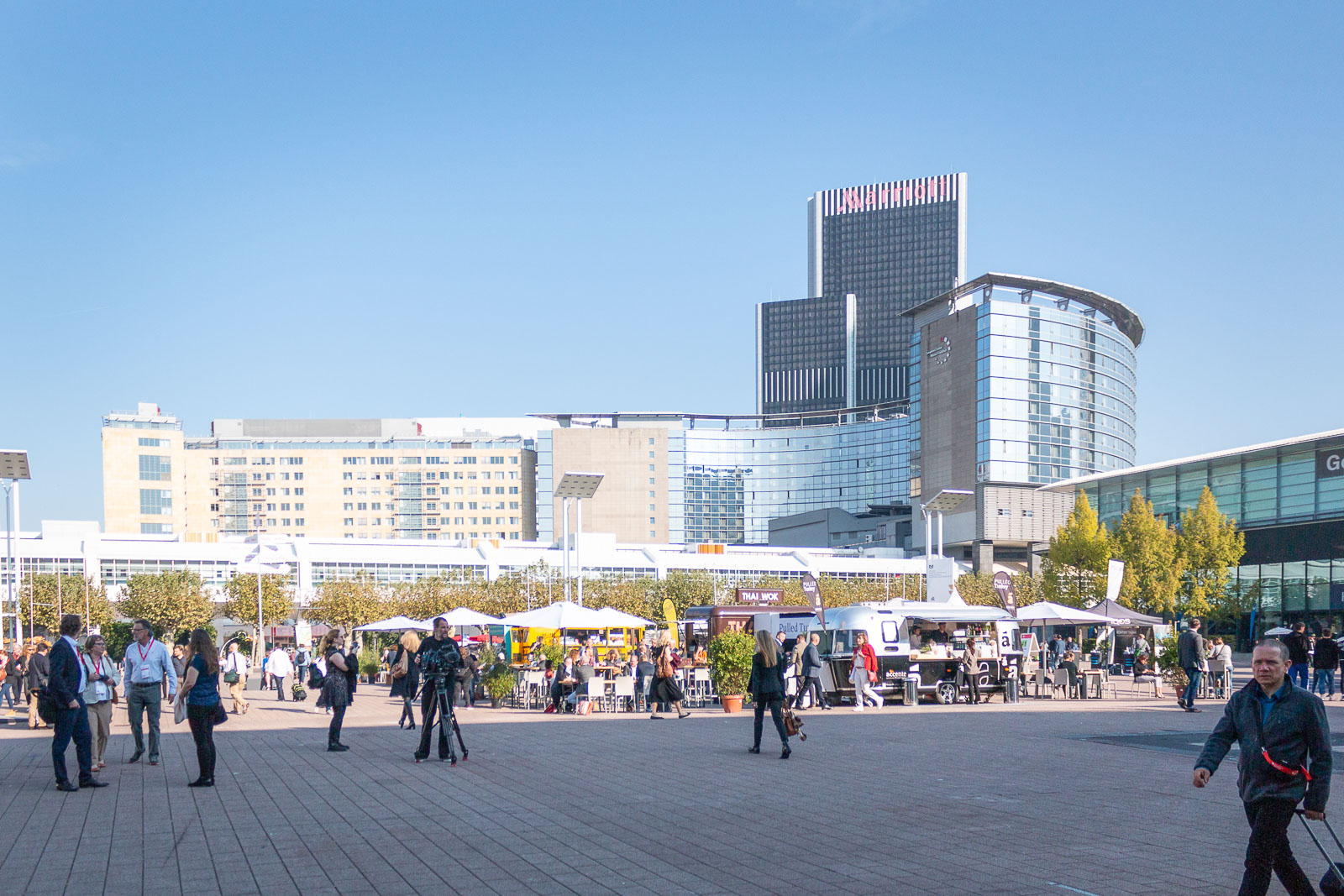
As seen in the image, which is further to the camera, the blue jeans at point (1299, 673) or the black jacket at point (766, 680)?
the blue jeans at point (1299, 673)

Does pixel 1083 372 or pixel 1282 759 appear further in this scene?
pixel 1083 372

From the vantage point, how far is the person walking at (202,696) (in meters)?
11.8

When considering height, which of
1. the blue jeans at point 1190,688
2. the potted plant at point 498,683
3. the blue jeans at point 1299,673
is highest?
the blue jeans at point 1299,673

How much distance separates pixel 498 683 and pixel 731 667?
5277 millimetres

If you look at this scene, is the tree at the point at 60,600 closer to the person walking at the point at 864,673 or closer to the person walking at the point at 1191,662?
the person walking at the point at 864,673

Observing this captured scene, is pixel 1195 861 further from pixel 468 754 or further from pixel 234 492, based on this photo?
pixel 234 492

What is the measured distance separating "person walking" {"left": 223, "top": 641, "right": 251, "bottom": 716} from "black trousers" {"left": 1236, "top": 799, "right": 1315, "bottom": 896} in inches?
848

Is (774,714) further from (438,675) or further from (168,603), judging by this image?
(168,603)

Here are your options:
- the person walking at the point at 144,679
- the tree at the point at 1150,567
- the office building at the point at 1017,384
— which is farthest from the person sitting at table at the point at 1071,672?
the office building at the point at 1017,384

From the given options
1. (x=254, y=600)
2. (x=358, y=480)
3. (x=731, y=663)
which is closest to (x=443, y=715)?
(x=731, y=663)

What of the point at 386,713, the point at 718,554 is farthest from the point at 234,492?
the point at 386,713

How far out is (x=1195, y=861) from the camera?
26.4 ft

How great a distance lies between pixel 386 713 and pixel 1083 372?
11029 centimetres

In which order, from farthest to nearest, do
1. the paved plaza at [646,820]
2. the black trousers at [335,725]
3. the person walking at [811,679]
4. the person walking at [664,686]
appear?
the person walking at [811,679] → the person walking at [664,686] → the black trousers at [335,725] → the paved plaza at [646,820]
